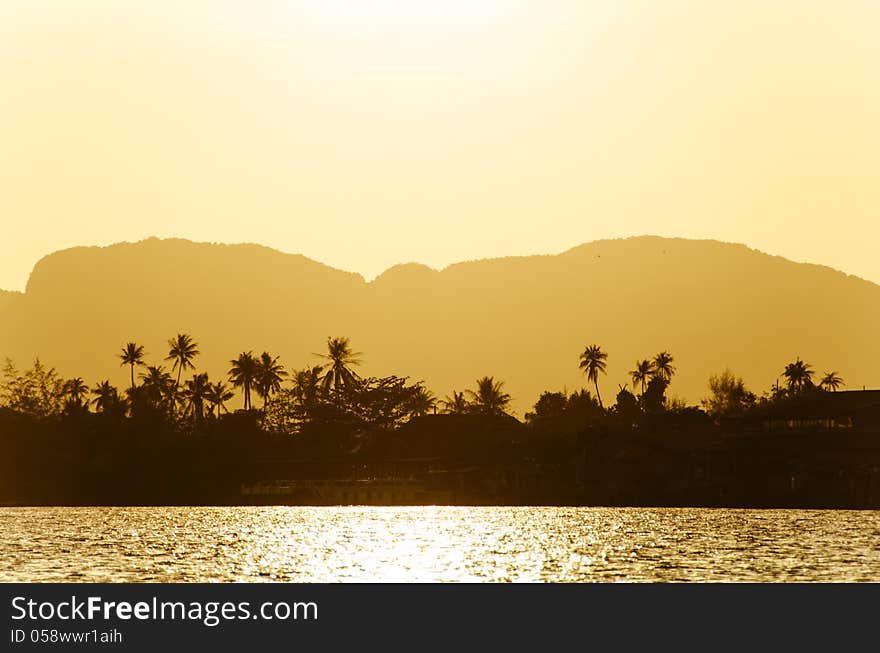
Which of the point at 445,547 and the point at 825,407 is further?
the point at 825,407

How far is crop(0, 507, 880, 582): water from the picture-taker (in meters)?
90.5

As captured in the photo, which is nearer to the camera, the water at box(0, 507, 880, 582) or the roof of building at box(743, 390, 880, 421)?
the water at box(0, 507, 880, 582)

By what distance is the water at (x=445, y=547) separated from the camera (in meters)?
90.5

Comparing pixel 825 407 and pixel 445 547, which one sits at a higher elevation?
pixel 825 407

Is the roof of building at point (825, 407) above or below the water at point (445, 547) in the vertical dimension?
above

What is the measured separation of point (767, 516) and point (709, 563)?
65268 millimetres

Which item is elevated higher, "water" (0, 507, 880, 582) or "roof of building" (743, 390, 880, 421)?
"roof of building" (743, 390, 880, 421)

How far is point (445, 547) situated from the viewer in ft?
367
